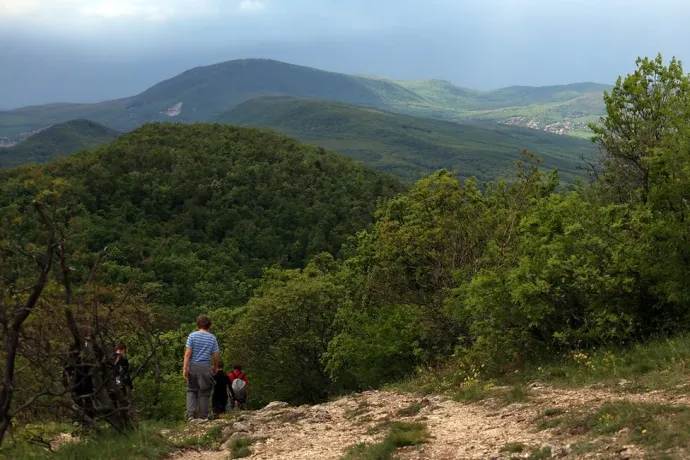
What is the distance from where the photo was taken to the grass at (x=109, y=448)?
9797 millimetres

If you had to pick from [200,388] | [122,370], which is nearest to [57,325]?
[122,370]

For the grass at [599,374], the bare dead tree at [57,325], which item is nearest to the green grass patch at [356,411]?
the grass at [599,374]

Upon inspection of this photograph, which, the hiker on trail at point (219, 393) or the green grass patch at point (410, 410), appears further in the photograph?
the hiker on trail at point (219, 393)

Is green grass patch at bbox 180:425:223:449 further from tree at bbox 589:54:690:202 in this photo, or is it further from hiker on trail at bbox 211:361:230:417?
tree at bbox 589:54:690:202

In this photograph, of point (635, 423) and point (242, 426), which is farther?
point (242, 426)

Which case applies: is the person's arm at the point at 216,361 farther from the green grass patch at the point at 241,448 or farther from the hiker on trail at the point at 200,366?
the green grass patch at the point at 241,448

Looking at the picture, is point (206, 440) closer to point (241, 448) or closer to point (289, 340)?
point (241, 448)

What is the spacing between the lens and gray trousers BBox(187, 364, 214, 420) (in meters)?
13.4

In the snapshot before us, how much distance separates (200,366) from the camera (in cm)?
1336

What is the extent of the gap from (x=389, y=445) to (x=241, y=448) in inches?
105

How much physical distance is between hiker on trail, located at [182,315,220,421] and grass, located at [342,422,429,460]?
4.57 meters

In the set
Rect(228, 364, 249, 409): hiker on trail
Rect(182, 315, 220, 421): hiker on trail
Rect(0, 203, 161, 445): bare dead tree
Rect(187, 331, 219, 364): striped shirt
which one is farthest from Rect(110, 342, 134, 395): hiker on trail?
Rect(228, 364, 249, 409): hiker on trail

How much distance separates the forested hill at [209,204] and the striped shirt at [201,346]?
5552 cm

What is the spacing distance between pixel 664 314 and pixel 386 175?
343 ft
